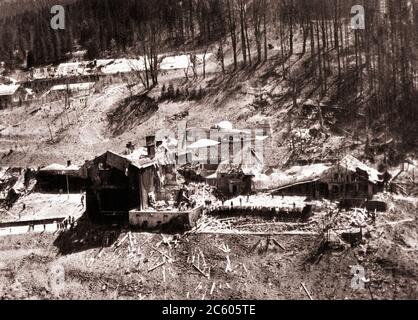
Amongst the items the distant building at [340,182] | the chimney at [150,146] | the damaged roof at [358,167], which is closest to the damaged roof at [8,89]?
the chimney at [150,146]

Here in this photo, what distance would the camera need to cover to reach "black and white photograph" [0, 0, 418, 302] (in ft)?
111

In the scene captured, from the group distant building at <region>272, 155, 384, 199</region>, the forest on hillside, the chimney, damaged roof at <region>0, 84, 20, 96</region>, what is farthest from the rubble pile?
damaged roof at <region>0, 84, 20, 96</region>

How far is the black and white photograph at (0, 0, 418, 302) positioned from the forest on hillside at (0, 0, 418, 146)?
0.27 m

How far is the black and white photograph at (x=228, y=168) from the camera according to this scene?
33.8 metres

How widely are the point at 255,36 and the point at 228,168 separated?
27777 millimetres

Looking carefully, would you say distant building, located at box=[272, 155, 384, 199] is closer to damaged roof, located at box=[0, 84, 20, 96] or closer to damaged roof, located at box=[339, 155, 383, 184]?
damaged roof, located at box=[339, 155, 383, 184]

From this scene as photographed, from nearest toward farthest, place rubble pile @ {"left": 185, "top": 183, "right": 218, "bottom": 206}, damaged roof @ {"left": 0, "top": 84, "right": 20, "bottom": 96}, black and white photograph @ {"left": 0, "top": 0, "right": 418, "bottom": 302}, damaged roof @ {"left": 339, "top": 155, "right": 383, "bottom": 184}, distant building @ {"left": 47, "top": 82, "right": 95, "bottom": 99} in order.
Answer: black and white photograph @ {"left": 0, "top": 0, "right": 418, "bottom": 302} → damaged roof @ {"left": 339, "top": 155, "right": 383, "bottom": 184} → rubble pile @ {"left": 185, "top": 183, "right": 218, "bottom": 206} → distant building @ {"left": 47, "top": 82, "right": 95, "bottom": 99} → damaged roof @ {"left": 0, "top": 84, "right": 20, "bottom": 96}

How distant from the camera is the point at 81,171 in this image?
154 ft

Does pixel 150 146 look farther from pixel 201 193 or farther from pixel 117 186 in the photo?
pixel 201 193

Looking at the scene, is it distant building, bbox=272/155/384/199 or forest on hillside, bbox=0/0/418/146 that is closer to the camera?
distant building, bbox=272/155/384/199

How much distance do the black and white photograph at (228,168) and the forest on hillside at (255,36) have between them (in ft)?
0.88

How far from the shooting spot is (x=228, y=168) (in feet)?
137

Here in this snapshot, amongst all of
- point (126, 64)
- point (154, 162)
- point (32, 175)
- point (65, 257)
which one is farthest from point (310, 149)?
point (126, 64)

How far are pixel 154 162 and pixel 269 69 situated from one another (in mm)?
21895
